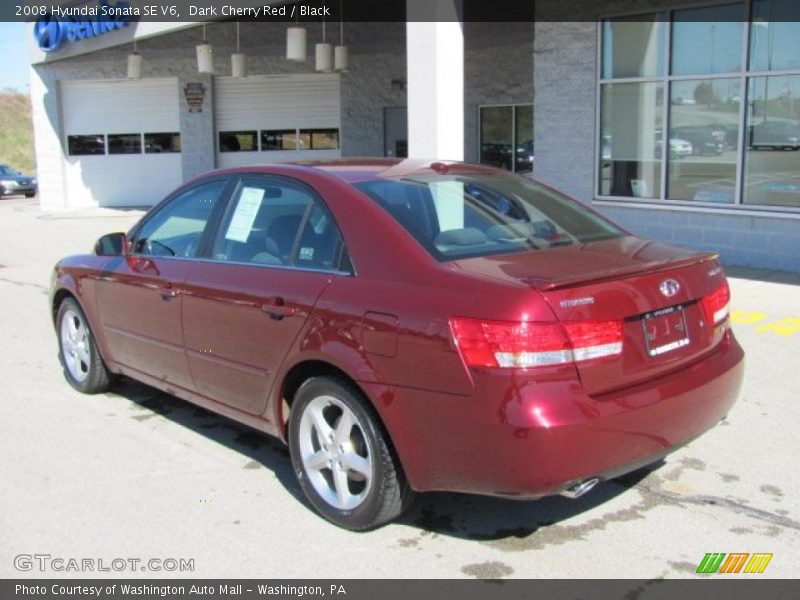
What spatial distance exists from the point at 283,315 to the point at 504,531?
1.42 m

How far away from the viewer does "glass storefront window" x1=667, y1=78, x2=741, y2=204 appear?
33.9ft

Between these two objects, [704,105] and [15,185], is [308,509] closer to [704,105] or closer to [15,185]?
[704,105]

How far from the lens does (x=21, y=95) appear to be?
70.7 metres

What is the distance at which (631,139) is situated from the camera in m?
11.4

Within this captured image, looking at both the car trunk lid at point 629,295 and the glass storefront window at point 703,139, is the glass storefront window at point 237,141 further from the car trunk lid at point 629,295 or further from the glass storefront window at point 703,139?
the car trunk lid at point 629,295

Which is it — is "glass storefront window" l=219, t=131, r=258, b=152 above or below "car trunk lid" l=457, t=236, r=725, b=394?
above

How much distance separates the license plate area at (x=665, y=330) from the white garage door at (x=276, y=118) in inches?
704

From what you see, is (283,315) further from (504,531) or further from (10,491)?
(10,491)

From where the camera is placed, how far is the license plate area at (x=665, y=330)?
3461 millimetres

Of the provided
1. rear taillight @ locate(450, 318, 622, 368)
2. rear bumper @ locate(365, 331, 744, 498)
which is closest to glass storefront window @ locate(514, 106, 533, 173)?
rear bumper @ locate(365, 331, 744, 498)

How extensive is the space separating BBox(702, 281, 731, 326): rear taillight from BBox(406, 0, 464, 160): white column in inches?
196

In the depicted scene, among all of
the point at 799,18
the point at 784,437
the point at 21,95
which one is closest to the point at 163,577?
the point at 784,437

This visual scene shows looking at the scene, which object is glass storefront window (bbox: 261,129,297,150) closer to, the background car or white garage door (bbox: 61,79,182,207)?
white garage door (bbox: 61,79,182,207)

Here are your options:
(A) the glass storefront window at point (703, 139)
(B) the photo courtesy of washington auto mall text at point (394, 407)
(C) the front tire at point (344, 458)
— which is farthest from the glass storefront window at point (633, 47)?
(C) the front tire at point (344, 458)
